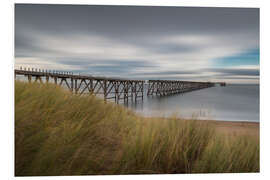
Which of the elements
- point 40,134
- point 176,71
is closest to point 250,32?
point 176,71

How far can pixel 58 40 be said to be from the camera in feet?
12.2

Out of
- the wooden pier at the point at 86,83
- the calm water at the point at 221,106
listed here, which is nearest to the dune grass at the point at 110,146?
the calm water at the point at 221,106

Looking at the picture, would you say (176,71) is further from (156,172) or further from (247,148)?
(156,172)

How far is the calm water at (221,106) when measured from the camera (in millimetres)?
3215

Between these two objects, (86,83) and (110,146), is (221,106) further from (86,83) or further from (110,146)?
(110,146)

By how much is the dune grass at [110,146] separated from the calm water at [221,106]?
1.35 ft

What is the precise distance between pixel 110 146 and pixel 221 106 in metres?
5.55

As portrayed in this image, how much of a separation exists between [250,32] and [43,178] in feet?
12.4

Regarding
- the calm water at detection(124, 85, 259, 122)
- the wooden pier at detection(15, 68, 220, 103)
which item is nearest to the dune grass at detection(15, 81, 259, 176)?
the calm water at detection(124, 85, 259, 122)

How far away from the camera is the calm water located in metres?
3.21

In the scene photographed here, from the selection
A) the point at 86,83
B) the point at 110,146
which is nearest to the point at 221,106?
the point at 86,83

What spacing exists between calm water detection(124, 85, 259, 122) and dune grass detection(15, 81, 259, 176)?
410 mm

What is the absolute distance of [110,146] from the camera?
254 cm

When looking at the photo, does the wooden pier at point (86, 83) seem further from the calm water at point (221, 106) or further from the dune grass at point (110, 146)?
the dune grass at point (110, 146)
